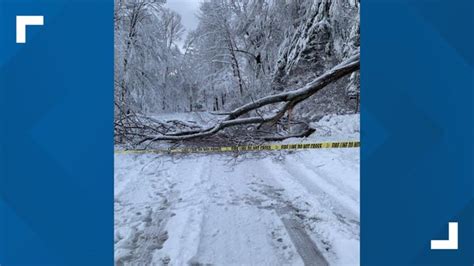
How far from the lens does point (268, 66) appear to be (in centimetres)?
138

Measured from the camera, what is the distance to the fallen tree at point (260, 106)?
1.35 meters
